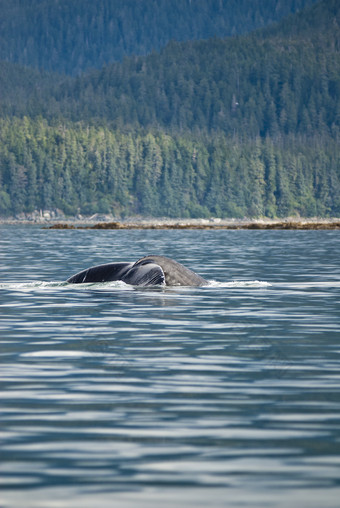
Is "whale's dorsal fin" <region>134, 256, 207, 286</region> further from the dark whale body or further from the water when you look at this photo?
the water

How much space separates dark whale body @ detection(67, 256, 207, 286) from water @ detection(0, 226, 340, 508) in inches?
201

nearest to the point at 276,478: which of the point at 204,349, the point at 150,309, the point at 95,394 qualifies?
the point at 95,394

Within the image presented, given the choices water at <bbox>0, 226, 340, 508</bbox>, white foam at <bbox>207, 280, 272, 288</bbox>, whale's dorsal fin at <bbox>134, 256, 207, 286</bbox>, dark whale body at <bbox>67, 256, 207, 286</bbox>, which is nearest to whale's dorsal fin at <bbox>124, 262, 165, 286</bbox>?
dark whale body at <bbox>67, 256, 207, 286</bbox>

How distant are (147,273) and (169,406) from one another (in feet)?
65.0

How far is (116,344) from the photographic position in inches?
798

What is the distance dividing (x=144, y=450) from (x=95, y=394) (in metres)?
3.22

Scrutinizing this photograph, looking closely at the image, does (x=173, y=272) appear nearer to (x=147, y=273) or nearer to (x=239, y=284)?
(x=147, y=273)

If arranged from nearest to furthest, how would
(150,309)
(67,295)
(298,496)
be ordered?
(298,496)
(150,309)
(67,295)

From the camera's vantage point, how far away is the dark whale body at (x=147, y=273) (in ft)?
109

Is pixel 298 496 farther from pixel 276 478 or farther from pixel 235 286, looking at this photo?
pixel 235 286

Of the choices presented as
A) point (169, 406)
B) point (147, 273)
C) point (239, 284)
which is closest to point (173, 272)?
point (147, 273)

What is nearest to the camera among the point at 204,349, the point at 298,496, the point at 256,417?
the point at 298,496

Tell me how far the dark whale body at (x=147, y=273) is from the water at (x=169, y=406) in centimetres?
511

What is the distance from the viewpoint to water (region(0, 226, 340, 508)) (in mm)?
10445
